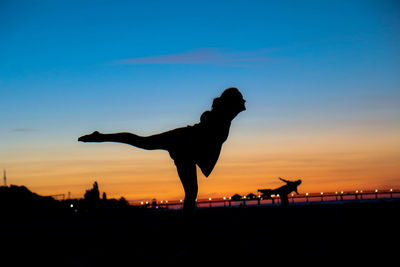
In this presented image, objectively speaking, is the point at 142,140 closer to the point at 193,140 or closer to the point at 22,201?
the point at 193,140

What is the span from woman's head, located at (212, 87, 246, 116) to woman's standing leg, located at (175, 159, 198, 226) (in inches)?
29.3

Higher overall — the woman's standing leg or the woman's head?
the woman's head

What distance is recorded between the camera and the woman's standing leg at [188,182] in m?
5.51

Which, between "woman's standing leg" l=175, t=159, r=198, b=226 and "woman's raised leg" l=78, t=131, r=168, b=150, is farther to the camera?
"woman's standing leg" l=175, t=159, r=198, b=226

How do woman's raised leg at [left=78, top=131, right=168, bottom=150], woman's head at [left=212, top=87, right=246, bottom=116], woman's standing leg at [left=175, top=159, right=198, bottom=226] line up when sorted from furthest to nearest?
woman's head at [left=212, top=87, right=246, bottom=116], woman's standing leg at [left=175, top=159, right=198, bottom=226], woman's raised leg at [left=78, top=131, right=168, bottom=150]

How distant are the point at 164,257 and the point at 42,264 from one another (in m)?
0.98

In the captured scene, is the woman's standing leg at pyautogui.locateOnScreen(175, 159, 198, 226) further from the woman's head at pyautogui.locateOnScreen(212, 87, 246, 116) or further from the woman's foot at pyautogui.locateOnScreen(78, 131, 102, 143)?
the woman's foot at pyautogui.locateOnScreen(78, 131, 102, 143)

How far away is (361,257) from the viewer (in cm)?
343

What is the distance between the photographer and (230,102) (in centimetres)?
565

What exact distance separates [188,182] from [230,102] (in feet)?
3.56

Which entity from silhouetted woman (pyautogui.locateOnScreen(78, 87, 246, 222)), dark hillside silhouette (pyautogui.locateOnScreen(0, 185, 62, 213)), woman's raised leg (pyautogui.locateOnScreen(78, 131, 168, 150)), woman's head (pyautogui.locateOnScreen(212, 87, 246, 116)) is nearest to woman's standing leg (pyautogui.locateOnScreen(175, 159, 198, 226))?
silhouetted woman (pyautogui.locateOnScreen(78, 87, 246, 222))

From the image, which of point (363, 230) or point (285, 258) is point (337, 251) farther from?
point (363, 230)

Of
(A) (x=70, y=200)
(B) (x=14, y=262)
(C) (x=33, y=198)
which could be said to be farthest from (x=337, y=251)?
(A) (x=70, y=200)

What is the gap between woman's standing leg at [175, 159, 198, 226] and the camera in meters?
5.51
